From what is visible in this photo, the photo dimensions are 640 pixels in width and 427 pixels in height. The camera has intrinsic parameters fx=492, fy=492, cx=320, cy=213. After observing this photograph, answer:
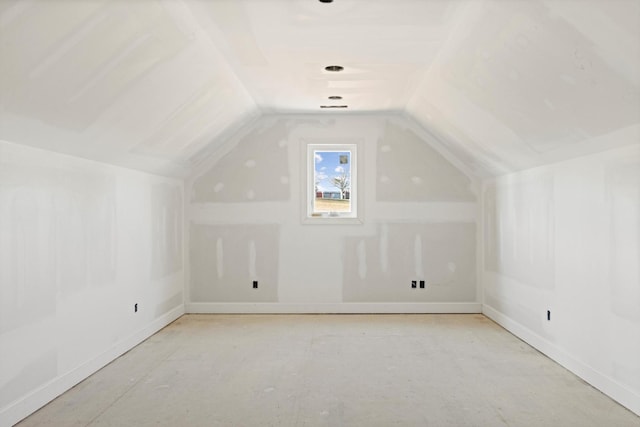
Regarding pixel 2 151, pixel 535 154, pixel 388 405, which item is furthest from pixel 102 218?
pixel 535 154

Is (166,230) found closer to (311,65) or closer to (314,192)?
(314,192)

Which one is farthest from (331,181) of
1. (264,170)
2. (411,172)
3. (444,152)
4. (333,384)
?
(333,384)

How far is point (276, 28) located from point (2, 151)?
69.8 inches

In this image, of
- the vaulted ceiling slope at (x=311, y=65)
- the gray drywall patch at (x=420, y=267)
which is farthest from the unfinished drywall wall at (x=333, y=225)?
the vaulted ceiling slope at (x=311, y=65)

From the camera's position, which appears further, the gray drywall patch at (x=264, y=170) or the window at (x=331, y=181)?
the window at (x=331, y=181)

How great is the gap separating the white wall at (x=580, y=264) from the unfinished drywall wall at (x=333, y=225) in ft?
2.73

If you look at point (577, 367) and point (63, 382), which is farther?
point (577, 367)

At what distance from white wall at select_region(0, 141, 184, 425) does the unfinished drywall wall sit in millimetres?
997

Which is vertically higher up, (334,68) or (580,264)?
(334,68)

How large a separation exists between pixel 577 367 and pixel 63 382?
3.73 m

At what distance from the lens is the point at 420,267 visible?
6020 mm

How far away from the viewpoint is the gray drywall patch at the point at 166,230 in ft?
16.9

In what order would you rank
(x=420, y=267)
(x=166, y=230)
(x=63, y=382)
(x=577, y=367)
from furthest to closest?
(x=420, y=267), (x=166, y=230), (x=577, y=367), (x=63, y=382)

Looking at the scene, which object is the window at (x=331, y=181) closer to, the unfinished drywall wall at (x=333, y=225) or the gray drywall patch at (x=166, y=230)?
the unfinished drywall wall at (x=333, y=225)
